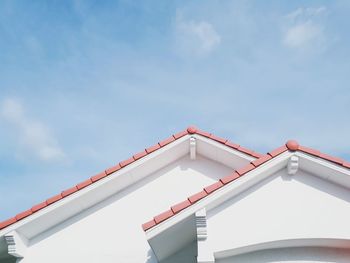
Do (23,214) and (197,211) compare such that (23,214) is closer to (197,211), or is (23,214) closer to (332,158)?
(197,211)

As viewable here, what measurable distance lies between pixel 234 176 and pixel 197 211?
0.97m

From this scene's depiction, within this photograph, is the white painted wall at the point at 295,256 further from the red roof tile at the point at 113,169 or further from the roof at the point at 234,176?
the red roof tile at the point at 113,169

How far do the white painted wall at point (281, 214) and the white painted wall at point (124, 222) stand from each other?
2.52m

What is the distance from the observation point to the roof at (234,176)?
5.71m

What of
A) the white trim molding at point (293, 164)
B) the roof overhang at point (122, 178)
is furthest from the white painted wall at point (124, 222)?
the white trim molding at point (293, 164)

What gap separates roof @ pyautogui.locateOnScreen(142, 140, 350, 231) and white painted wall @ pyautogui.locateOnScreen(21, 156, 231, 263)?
2.35m

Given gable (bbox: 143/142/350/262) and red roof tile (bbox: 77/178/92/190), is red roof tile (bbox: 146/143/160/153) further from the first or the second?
gable (bbox: 143/142/350/262)

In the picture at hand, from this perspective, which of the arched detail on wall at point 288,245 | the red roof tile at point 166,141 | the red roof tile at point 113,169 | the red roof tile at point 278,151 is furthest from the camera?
the red roof tile at point 166,141

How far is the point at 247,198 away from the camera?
6.13 metres

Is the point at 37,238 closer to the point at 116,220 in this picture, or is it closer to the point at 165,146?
the point at 116,220

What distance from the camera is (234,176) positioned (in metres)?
5.98

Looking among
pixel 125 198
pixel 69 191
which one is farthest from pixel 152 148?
pixel 69 191

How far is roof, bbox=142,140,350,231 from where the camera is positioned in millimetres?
5713

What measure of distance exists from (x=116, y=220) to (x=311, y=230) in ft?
15.4
